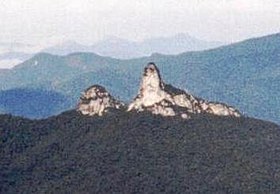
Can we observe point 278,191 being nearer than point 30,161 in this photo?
Yes

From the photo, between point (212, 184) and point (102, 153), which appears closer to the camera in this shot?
point (212, 184)

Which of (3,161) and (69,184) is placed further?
(3,161)

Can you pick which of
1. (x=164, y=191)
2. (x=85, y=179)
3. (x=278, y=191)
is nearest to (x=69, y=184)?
(x=85, y=179)

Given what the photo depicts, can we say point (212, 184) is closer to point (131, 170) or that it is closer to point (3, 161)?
point (131, 170)

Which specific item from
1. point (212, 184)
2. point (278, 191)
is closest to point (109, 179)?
point (212, 184)

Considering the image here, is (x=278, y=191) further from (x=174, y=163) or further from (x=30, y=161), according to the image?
(x=30, y=161)

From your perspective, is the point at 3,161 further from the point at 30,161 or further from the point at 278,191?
the point at 278,191

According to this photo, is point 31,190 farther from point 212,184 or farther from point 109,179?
point 212,184
